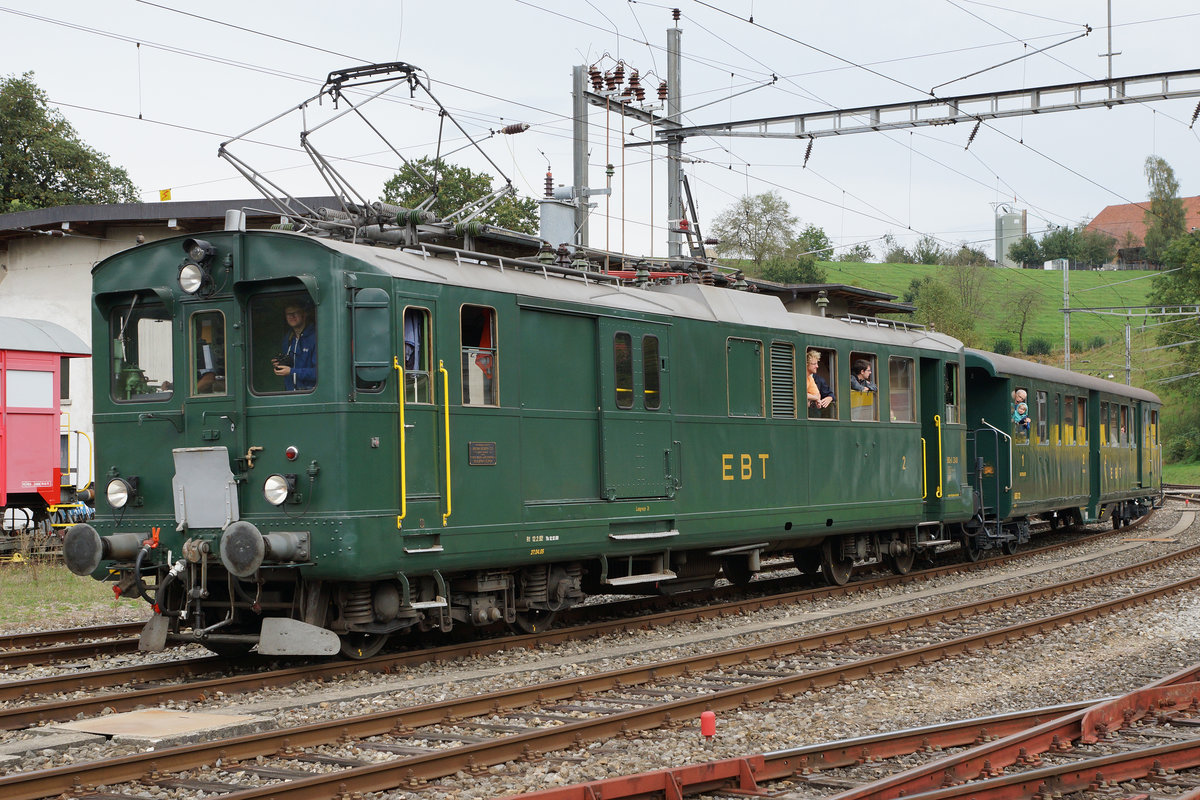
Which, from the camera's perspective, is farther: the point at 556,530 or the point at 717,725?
the point at 556,530

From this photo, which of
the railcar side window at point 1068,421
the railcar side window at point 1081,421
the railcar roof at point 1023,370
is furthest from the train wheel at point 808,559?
the railcar side window at point 1081,421

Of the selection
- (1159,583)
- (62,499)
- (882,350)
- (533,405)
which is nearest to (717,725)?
(533,405)

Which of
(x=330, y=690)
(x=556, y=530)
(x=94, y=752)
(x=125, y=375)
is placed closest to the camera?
(x=94, y=752)

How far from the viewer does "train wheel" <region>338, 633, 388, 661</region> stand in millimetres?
10039

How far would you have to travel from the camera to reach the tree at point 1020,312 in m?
93.3

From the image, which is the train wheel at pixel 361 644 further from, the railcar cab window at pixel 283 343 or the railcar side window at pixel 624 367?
the railcar side window at pixel 624 367

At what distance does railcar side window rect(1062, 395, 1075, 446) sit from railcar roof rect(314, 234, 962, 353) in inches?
277

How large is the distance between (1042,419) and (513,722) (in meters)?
16.7

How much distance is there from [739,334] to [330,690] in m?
6.60

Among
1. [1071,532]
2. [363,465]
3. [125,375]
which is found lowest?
[1071,532]

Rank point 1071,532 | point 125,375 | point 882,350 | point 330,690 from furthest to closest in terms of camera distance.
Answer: point 1071,532
point 882,350
point 125,375
point 330,690

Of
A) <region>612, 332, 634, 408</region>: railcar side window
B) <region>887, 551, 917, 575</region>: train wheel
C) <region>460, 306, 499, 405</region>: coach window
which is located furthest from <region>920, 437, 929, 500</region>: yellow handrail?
<region>460, 306, 499, 405</region>: coach window

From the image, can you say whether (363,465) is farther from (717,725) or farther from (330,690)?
(717,725)

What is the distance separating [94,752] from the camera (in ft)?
23.4
